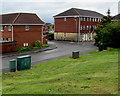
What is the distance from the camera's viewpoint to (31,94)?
8.61 m

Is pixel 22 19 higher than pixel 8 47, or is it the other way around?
pixel 22 19

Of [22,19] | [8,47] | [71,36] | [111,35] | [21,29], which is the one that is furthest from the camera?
[71,36]

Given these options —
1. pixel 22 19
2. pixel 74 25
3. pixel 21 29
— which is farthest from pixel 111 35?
pixel 74 25

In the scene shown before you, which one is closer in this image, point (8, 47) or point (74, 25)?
point (8, 47)

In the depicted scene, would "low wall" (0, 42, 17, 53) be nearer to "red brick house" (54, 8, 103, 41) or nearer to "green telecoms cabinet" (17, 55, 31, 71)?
"green telecoms cabinet" (17, 55, 31, 71)

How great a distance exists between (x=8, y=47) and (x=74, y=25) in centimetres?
2675

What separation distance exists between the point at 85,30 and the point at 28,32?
23.2m

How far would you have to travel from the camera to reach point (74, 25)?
55250 mm

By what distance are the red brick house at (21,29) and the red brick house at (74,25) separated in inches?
648

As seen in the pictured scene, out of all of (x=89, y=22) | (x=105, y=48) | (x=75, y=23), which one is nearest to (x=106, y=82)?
(x=105, y=48)

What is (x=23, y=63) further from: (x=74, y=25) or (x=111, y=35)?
(x=74, y=25)

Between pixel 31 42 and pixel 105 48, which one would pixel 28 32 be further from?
pixel 105 48

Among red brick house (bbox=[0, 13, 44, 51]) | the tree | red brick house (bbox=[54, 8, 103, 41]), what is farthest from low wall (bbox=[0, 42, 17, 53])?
red brick house (bbox=[54, 8, 103, 41])

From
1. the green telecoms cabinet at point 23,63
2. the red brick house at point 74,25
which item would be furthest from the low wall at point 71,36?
the green telecoms cabinet at point 23,63
